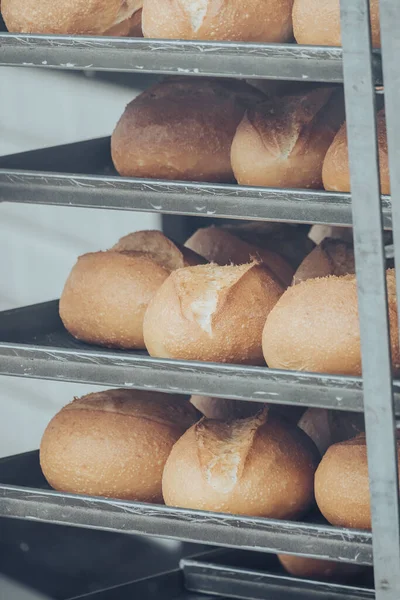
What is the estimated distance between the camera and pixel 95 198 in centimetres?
176

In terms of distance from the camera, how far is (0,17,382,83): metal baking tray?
153 cm

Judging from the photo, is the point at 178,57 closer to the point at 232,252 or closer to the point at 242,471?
the point at 232,252

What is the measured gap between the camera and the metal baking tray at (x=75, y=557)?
2.28 meters

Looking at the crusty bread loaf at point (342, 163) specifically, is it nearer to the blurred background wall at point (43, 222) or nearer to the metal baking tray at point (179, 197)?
the metal baking tray at point (179, 197)

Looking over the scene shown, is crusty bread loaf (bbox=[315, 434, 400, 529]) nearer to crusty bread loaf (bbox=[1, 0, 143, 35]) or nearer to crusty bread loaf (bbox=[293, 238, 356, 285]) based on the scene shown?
crusty bread loaf (bbox=[293, 238, 356, 285])

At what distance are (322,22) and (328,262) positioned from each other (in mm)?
451

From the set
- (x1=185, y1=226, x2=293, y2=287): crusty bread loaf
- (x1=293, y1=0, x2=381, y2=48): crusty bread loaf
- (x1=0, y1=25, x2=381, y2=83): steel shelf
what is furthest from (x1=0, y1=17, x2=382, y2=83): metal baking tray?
(x1=185, y1=226, x2=293, y2=287): crusty bread loaf

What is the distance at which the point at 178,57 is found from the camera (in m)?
1.61

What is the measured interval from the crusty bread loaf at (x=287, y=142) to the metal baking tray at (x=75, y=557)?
3.08 feet

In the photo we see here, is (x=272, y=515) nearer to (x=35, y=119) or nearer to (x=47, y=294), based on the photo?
(x=47, y=294)

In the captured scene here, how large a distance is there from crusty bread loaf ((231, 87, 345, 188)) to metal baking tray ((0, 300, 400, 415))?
36 cm

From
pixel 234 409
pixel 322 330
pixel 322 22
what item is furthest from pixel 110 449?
pixel 322 22

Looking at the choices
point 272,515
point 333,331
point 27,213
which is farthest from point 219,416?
point 27,213

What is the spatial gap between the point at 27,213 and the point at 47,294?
200mm
